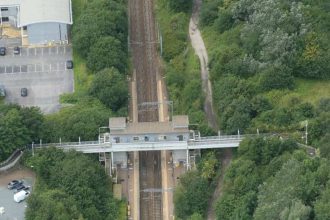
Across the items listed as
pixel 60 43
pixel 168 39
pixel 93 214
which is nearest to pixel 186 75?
pixel 168 39

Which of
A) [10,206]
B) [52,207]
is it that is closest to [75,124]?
[10,206]

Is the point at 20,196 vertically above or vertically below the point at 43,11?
below

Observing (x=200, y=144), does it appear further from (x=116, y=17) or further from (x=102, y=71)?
(x=116, y=17)

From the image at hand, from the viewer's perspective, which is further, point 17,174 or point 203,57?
point 203,57

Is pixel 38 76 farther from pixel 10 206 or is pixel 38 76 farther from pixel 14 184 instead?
pixel 10 206

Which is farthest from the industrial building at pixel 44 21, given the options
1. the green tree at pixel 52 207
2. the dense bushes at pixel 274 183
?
the dense bushes at pixel 274 183

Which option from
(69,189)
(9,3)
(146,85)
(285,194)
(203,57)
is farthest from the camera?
(9,3)

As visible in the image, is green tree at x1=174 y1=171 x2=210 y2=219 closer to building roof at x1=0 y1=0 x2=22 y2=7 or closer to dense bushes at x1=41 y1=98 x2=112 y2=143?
dense bushes at x1=41 y1=98 x2=112 y2=143
